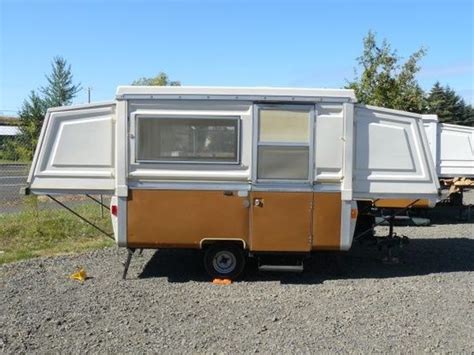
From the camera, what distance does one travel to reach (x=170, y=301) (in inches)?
255

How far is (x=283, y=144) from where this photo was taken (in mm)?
7320

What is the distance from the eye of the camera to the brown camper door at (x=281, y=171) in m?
7.32

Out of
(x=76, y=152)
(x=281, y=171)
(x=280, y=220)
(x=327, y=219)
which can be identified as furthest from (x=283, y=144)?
(x=76, y=152)

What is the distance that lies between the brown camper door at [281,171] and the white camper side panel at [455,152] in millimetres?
8042

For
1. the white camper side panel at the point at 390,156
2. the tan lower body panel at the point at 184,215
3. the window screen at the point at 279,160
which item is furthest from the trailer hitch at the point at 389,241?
the tan lower body panel at the point at 184,215

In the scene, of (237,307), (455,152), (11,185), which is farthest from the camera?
(11,185)

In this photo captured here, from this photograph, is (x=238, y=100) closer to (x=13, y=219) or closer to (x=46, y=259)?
(x=46, y=259)

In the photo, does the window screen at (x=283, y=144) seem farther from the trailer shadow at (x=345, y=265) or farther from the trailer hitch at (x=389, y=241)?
the trailer hitch at (x=389, y=241)

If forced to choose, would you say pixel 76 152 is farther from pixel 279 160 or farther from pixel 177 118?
pixel 279 160

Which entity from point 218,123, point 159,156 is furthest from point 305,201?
point 159,156

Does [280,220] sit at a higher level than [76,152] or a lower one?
lower

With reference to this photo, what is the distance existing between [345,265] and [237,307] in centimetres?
286

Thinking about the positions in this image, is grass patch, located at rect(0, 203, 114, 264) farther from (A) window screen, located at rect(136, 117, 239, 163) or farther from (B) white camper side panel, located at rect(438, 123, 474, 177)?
(B) white camper side panel, located at rect(438, 123, 474, 177)

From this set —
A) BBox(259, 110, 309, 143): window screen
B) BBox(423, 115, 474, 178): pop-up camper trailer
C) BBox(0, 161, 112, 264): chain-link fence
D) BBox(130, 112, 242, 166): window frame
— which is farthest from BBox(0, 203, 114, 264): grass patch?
BBox(423, 115, 474, 178): pop-up camper trailer
